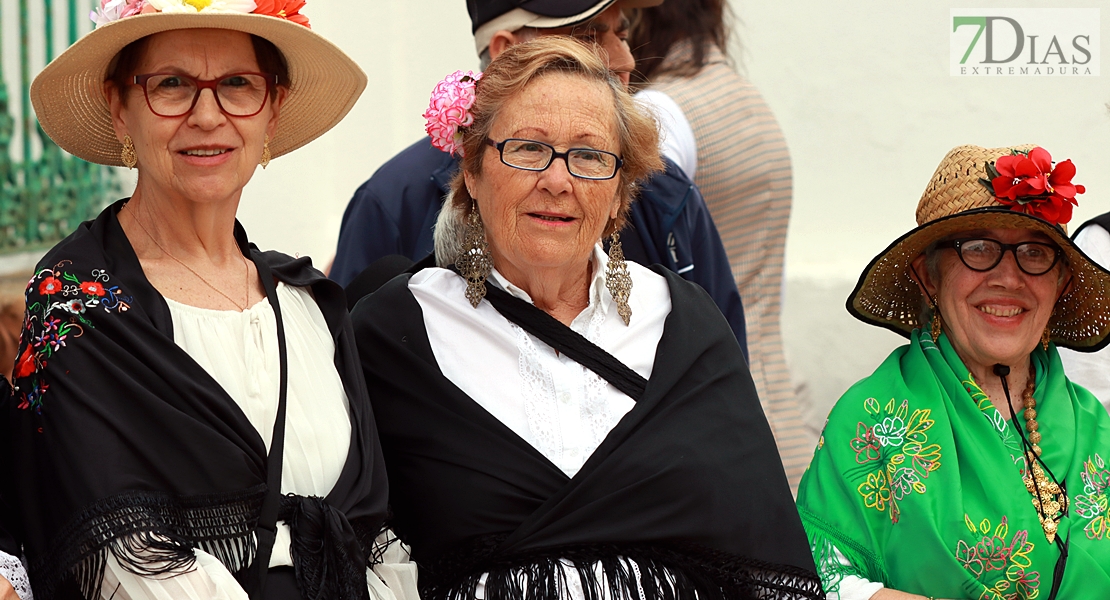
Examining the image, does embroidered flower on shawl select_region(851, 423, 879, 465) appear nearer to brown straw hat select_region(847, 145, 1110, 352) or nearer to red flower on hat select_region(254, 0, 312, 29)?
brown straw hat select_region(847, 145, 1110, 352)

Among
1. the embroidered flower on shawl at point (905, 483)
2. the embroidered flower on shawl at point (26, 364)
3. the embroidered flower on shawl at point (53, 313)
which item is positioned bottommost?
the embroidered flower on shawl at point (905, 483)

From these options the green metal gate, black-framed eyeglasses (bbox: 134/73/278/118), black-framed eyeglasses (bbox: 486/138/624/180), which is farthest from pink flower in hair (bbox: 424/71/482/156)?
the green metal gate

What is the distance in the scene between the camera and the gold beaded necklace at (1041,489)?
10.6 ft

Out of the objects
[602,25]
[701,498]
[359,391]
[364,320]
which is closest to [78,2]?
[602,25]

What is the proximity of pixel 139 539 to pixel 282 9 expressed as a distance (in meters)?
1.19

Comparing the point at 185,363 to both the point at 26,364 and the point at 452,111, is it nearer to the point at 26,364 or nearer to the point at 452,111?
the point at 26,364

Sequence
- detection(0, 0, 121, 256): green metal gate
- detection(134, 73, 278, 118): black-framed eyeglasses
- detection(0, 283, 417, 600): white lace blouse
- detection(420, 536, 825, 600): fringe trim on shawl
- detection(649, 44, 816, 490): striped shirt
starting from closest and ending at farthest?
1. detection(0, 283, 417, 600): white lace blouse
2. detection(134, 73, 278, 118): black-framed eyeglasses
3. detection(420, 536, 825, 600): fringe trim on shawl
4. detection(649, 44, 816, 490): striped shirt
5. detection(0, 0, 121, 256): green metal gate

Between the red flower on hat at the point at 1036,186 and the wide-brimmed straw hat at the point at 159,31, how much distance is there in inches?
68.9

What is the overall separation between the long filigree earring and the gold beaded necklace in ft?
1.05

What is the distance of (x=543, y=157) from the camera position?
312 centimetres

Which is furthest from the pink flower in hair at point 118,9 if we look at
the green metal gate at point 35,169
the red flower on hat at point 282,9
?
the green metal gate at point 35,169

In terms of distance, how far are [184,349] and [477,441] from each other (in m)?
0.74

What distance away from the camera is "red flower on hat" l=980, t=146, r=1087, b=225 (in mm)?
3404

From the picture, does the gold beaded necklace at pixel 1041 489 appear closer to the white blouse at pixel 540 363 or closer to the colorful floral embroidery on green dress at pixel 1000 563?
the colorful floral embroidery on green dress at pixel 1000 563
